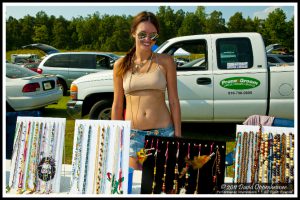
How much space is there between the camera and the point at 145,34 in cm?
208

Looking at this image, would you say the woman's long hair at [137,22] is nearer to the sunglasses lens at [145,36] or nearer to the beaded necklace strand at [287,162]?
the sunglasses lens at [145,36]

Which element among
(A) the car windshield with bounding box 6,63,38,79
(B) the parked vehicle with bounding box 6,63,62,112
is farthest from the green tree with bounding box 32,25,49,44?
(B) the parked vehicle with bounding box 6,63,62,112

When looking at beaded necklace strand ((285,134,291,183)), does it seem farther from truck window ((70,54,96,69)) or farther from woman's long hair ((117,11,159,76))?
truck window ((70,54,96,69))

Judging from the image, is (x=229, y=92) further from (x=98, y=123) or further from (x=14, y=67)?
(x=14, y=67)

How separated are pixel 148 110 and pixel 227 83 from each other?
3.50m

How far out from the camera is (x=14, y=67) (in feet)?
26.7

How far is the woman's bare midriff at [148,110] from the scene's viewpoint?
2.24 metres

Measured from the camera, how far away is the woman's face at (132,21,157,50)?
6.81 ft

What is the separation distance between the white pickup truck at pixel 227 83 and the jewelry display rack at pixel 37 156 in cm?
383

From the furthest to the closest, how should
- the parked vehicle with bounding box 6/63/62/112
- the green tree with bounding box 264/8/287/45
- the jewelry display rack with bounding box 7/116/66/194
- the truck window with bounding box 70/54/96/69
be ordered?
1. the green tree with bounding box 264/8/287/45
2. the truck window with bounding box 70/54/96/69
3. the parked vehicle with bounding box 6/63/62/112
4. the jewelry display rack with bounding box 7/116/66/194

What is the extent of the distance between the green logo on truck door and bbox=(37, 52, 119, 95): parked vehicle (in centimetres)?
752

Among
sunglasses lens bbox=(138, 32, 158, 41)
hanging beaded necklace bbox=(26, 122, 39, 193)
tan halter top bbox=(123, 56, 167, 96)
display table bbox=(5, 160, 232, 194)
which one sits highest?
sunglasses lens bbox=(138, 32, 158, 41)

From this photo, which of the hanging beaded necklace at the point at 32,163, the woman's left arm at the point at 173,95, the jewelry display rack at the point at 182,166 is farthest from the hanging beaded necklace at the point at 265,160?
the hanging beaded necklace at the point at 32,163

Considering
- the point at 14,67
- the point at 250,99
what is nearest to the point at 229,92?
the point at 250,99
